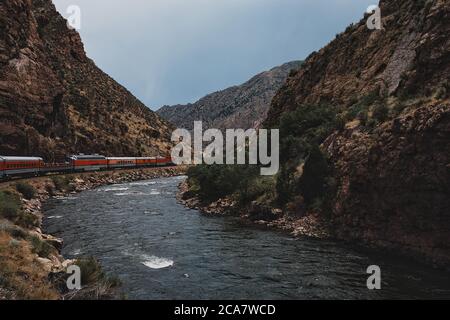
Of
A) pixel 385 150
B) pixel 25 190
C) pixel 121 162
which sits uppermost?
Answer: pixel 385 150

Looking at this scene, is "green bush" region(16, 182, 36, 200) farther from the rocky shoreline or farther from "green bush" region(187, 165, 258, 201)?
"green bush" region(187, 165, 258, 201)

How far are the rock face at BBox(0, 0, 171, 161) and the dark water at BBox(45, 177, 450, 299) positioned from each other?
122ft

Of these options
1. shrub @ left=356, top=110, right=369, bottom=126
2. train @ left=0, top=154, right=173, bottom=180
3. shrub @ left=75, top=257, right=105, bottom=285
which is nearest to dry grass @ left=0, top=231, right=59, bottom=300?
shrub @ left=75, top=257, right=105, bottom=285

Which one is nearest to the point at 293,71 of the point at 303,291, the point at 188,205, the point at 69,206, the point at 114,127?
the point at 188,205

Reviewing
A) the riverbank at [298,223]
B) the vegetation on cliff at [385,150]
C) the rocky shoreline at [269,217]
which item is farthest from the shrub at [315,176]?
the rocky shoreline at [269,217]

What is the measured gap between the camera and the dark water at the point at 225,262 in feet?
56.9

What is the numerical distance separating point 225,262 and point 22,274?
11.0 m

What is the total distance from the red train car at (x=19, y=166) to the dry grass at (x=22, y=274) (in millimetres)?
36090

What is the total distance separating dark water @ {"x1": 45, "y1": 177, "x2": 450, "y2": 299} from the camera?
56.9 feet

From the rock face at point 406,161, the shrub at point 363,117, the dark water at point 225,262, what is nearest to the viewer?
the dark water at point 225,262

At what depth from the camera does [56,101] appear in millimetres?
78188

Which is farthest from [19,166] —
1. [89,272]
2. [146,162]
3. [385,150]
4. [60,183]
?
[146,162]

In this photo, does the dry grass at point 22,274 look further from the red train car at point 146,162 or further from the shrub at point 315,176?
the red train car at point 146,162

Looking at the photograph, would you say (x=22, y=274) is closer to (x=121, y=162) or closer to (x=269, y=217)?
(x=269, y=217)
